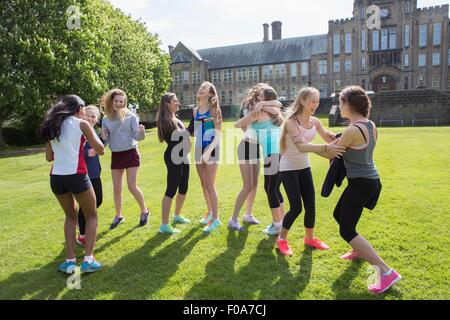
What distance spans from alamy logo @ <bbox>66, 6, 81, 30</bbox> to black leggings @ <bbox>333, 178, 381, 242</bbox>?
23.1 m

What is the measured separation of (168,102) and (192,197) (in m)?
3.26

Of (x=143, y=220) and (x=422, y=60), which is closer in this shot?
(x=143, y=220)

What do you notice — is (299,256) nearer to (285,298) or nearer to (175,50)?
(285,298)

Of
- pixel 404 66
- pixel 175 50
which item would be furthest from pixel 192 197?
pixel 175 50

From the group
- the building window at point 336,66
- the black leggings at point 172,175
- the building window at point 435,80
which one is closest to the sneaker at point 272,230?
the black leggings at point 172,175

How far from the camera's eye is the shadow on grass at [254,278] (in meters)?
3.90

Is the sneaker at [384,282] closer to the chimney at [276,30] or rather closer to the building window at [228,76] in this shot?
the building window at [228,76]

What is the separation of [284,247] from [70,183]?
2896mm

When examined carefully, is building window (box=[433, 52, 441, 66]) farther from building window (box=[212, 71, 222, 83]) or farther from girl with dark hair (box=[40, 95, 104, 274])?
girl with dark hair (box=[40, 95, 104, 274])

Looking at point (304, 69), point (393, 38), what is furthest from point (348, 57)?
point (304, 69)

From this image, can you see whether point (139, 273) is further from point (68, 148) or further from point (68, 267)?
point (68, 148)

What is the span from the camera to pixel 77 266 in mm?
4586

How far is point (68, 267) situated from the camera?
14.8 ft
